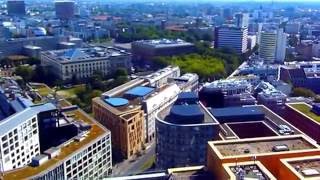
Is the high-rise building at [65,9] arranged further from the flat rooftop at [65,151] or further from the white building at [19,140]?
the white building at [19,140]

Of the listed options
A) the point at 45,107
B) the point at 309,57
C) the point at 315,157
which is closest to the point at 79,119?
the point at 45,107

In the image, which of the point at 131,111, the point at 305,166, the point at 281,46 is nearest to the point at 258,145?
the point at 305,166

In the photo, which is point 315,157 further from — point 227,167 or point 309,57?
point 309,57

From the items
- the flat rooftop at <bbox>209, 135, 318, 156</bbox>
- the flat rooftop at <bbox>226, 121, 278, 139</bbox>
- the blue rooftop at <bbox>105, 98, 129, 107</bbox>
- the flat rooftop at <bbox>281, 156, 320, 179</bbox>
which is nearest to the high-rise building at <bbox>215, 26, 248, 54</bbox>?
the blue rooftop at <bbox>105, 98, 129, 107</bbox>

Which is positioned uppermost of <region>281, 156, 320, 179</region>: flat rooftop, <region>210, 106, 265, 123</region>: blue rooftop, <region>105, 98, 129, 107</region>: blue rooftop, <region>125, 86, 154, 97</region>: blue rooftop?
<region>281, 156, 320, 179</region>: flat rooftop

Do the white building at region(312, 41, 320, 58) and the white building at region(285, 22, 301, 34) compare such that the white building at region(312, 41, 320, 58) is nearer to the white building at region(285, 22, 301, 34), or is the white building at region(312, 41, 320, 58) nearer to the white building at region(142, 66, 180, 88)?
the white building at region(285, 22, 301, 34)

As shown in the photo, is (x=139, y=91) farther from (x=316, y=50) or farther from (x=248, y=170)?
(x=316, y=50)
